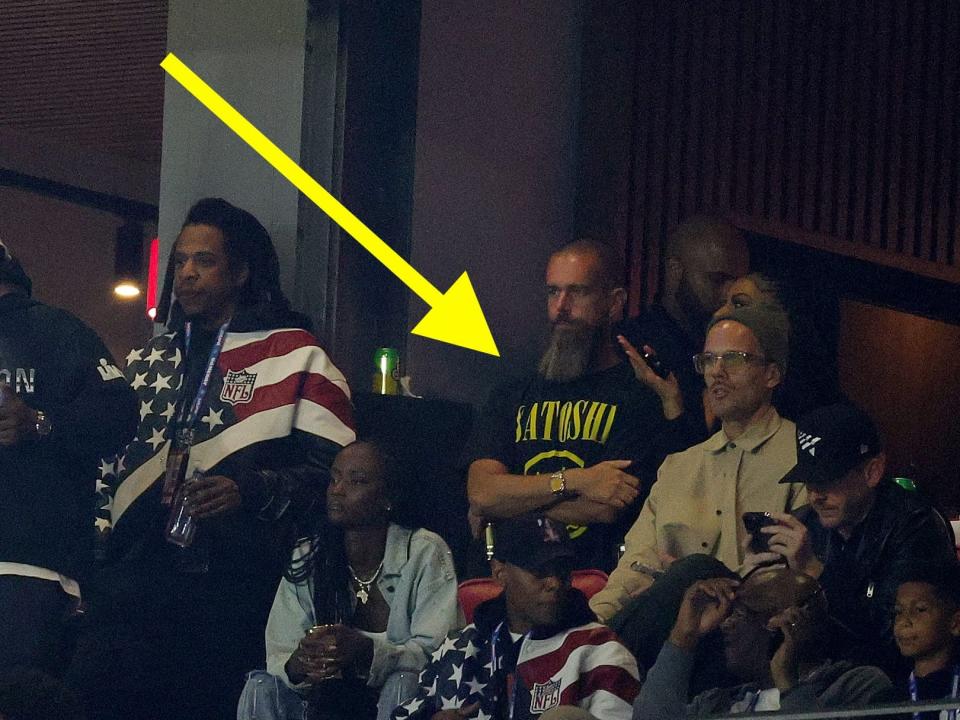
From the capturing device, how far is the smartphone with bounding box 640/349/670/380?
475cm

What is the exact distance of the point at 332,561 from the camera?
15.5 ft

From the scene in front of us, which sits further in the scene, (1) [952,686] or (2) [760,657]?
(2) [760,657]

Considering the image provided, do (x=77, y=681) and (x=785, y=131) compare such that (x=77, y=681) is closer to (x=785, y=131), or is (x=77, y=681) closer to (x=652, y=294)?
(x=652, y=294)

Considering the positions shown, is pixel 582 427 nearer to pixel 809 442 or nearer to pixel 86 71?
pixel 809 442

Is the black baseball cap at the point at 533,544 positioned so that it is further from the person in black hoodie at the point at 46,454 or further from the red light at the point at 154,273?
the red light at the point at 154,273

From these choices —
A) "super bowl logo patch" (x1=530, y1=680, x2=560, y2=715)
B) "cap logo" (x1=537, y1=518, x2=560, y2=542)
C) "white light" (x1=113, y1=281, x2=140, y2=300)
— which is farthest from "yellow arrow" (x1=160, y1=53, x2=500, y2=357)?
"white light" (x1=113, y1=281, x2=140, y2=300)

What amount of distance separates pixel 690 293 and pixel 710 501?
38.0 inches

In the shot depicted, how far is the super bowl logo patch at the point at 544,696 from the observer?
406 centimetres

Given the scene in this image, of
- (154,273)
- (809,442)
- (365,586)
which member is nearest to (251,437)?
(365,586)

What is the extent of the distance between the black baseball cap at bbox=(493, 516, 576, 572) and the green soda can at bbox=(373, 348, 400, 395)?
1.26 meters

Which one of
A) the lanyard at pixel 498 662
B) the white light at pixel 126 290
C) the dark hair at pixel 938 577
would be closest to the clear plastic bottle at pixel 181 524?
the lanyard at pixel 498 662

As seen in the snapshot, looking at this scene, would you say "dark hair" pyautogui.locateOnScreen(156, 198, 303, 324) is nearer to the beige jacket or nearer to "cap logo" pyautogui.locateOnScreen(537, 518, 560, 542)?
"cap logo" pyautogui.locateOnScreen(537, 518, 560, 542)

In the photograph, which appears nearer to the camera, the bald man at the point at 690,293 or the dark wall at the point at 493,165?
the bald man at the point at 690,293

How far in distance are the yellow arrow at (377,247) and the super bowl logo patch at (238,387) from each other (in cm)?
102
